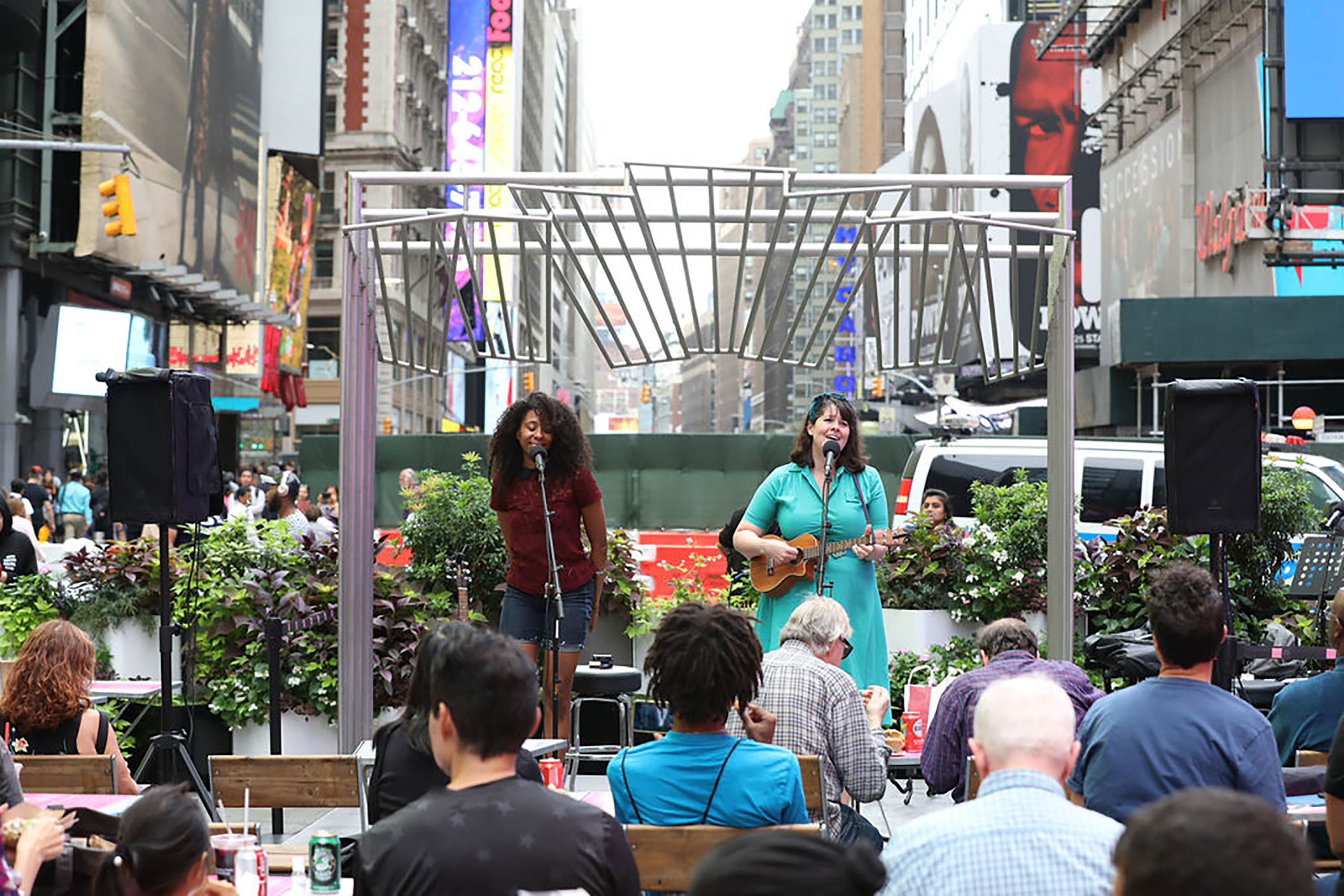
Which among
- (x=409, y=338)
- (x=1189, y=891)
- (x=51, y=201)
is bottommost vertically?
(x=1189, y=891)

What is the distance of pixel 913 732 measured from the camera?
22.5 ft

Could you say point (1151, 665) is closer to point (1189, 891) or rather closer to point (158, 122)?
point (1189, 891)

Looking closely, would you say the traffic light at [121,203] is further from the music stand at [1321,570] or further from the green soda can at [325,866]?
the green soda can at [325,866]

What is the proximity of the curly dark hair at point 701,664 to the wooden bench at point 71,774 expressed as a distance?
2.25 m

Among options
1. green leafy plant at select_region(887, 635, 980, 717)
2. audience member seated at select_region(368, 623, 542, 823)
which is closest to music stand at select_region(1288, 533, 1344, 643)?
green leafy plant at select_region(887, 635, 980, 717)

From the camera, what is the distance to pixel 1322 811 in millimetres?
4973

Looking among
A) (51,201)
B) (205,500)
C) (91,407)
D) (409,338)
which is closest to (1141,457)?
(409,338)

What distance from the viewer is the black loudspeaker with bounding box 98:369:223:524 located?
25.8 ft

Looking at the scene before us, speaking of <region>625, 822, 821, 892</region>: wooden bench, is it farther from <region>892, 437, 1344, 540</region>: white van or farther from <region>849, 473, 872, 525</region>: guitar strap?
<region>892, 437, 1344, 540</region>: white van

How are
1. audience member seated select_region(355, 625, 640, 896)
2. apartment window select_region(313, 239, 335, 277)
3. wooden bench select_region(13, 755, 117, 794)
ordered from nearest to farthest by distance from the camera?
audience member seated select_region(355, 625, 640, 896) < wooden bench select_region(13, 755, 117, 794) < apartment window select_region(313, 239, 335, 277)

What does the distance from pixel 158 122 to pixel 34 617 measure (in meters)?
28.8

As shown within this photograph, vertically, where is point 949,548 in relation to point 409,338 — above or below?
below

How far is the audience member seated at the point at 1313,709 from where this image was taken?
551 centimetres

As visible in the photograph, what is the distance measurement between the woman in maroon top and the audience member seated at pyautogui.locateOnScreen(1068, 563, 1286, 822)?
11.9 ft
